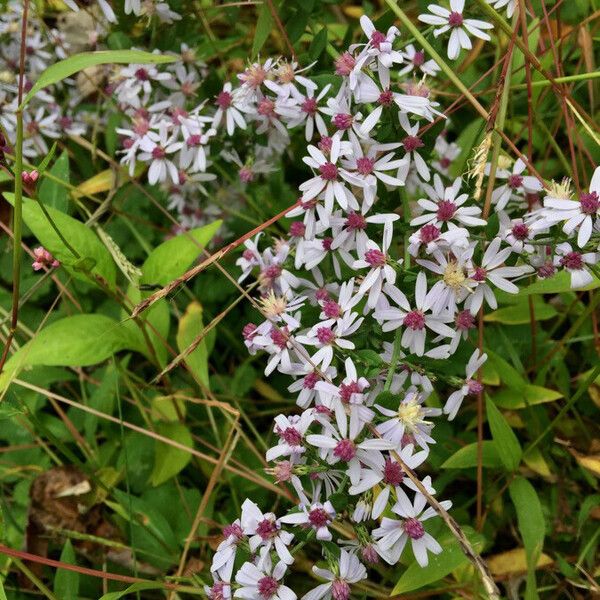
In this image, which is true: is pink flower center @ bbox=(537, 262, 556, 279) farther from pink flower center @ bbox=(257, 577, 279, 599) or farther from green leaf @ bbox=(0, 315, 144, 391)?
green leaf @ bbox=(0, 315, 144, 391)

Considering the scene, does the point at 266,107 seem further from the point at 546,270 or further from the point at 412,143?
the point at 546,270

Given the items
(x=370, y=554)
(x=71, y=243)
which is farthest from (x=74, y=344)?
(x=370, y=554)

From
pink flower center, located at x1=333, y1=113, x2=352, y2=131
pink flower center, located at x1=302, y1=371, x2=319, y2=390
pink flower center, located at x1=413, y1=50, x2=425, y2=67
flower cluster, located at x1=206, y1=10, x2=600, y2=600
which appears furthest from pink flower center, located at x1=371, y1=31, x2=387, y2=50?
pink flower center, located at x1=302, y1=371, x2=319, y2=390

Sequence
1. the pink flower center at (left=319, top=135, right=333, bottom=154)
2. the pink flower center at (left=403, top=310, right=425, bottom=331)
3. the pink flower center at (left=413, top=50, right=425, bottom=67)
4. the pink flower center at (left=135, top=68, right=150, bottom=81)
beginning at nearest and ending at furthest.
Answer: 1. the pink flower center at (left=403, top=310, right=425, bottom=331)
2. the pink flower center at (left=319, top=135, right=333, bottom=154)
3. the pink flower center at (left=413, top=50, right=425, bottom=67)
4. the pink flower center at (left=135, top=68, right=150, bottom=81)

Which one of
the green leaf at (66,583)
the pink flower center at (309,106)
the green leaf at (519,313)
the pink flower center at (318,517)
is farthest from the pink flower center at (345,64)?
the green leaf at (66,583)

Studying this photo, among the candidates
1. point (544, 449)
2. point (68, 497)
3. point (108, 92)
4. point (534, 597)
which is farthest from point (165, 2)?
point (534, 597)
